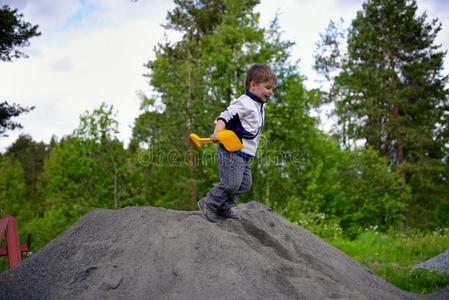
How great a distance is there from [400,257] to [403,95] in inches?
602

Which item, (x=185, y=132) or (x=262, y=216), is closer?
(x=262, y=216)

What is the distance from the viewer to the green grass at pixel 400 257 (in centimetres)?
644

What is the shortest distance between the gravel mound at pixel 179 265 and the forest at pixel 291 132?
7669 mm

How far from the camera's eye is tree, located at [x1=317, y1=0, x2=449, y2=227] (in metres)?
23.4

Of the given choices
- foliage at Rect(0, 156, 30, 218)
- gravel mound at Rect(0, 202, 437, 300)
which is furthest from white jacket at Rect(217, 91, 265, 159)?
foliage at Rect(0, 156, 30, 218)

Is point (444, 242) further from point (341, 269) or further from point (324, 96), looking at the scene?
point (324, 96)

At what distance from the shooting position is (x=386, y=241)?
11.9m

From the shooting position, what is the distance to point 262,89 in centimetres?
487

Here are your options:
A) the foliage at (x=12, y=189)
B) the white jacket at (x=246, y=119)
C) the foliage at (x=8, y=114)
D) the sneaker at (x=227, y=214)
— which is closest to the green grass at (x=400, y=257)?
the sneaker at (x=227, y=214)

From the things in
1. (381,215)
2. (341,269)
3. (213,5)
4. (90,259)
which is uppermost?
(213,5)

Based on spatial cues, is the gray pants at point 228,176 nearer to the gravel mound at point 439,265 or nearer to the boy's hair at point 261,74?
the boy's hair at point 261,74

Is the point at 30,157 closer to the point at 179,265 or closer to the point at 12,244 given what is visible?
the point at 12,244

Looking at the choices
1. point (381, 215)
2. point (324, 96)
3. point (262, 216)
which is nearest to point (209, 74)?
point (324, 96)

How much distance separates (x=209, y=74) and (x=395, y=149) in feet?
36.3
